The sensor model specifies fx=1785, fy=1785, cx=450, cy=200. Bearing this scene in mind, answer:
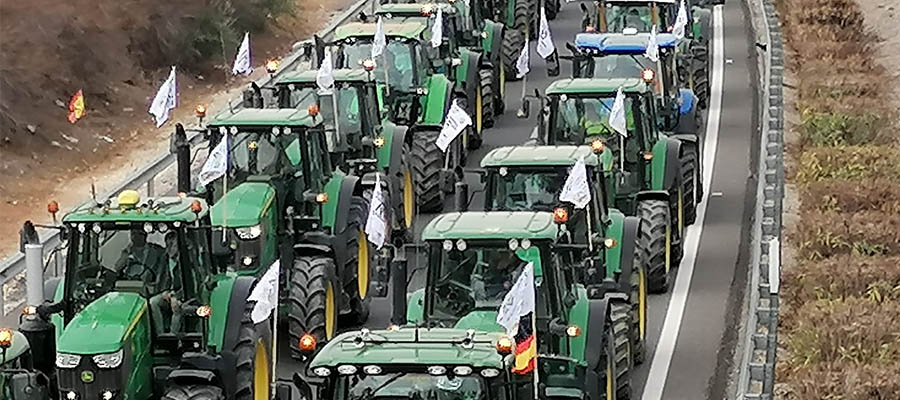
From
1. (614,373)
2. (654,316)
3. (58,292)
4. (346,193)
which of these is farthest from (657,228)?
(58,292)

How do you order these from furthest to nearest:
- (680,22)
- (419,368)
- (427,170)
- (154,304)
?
1. (680,22)
2. (427,170)
3. (154,304)
4. (419,368)

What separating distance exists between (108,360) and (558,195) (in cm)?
549

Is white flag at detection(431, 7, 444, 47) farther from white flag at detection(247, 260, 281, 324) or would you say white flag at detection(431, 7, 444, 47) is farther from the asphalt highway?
white flag at detection(247, 260, 281, 324)

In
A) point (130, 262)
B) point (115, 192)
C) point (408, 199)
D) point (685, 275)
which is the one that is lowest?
point (685, 275)

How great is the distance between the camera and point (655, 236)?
20453 millimetres

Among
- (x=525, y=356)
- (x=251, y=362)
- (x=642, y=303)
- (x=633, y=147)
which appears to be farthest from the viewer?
(x=633, y=147)

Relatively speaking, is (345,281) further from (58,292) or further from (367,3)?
(367,3)

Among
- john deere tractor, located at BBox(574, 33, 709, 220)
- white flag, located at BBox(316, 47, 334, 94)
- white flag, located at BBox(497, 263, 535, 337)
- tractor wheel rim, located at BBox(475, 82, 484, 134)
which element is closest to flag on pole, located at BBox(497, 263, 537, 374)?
white flag, located at BBox(497, 263, 535, 337)

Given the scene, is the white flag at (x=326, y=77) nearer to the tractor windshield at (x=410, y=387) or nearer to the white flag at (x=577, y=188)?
the white flag at (x=577, y=188)

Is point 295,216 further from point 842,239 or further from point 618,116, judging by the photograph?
point 842,239

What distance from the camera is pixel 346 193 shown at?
19.7 meters

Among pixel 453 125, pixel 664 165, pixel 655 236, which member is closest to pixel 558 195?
pixel 453 125

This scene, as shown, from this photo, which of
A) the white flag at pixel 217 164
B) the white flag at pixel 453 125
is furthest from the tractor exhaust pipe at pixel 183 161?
the white flag at pixel 453 125

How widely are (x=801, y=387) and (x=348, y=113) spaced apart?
7.91 metres
